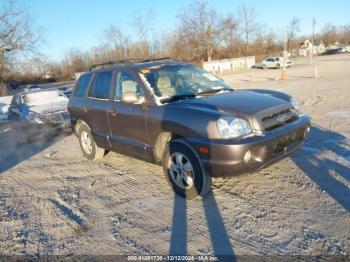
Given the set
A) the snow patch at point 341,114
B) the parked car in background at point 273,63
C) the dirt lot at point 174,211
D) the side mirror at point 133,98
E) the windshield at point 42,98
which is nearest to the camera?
the dirt lot at point 174,211

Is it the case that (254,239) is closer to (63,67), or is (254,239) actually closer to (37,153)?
(37,153)

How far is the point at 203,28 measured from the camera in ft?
180

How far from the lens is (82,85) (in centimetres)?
632

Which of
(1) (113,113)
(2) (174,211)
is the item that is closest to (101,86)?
(1) (113,113)

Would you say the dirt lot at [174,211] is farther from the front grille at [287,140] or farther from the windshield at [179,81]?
the windshield at [179,81]

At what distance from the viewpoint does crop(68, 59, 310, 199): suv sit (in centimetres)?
364

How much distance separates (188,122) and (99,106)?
2.33 metres

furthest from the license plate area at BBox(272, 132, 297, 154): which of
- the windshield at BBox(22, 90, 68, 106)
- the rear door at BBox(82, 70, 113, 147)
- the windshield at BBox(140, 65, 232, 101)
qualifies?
the windshield at BBox(22, 90, 68, 106)

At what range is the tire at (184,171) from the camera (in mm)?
3904

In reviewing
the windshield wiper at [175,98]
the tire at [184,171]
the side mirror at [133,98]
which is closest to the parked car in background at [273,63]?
the windshield wiper at [175,98]

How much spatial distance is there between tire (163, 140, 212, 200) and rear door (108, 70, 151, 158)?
1.78 feet

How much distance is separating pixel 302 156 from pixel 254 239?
2685mm

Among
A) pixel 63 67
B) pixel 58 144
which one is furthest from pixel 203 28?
pixel 58 144

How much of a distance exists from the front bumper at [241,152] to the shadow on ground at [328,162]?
0.87m
